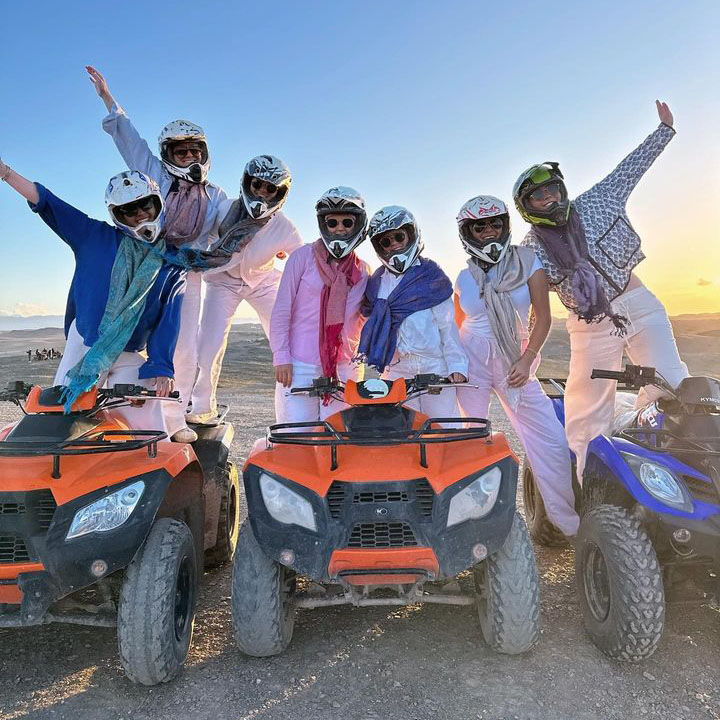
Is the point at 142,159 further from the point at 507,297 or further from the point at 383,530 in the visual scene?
the point at 383,530

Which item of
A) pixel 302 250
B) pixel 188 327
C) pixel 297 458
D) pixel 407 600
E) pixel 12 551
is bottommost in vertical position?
pixel 407 600

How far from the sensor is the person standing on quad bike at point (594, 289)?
496cm

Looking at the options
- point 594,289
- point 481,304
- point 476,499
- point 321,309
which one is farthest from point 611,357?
point 476,499

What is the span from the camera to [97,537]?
121 inches

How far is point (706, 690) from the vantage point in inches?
130

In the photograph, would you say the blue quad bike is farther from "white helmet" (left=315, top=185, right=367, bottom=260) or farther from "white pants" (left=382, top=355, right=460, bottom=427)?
"white helmet" (left=315, top=185, right=367, bottom=260)

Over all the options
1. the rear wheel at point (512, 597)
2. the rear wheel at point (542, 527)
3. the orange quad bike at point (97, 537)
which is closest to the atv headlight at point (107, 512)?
the orange quad bike at point (97, 537)

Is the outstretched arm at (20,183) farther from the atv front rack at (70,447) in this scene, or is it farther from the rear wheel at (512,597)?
the rear wheel at (512,597)

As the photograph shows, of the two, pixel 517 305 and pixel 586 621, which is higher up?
pixel 517 305

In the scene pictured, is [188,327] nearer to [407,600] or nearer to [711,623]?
[407,600]

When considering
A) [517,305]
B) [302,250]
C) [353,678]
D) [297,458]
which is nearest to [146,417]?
[297,458]

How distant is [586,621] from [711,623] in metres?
0.81

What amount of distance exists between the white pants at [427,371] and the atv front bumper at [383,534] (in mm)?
1250

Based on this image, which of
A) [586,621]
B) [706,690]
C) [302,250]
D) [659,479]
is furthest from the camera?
[302,250]
